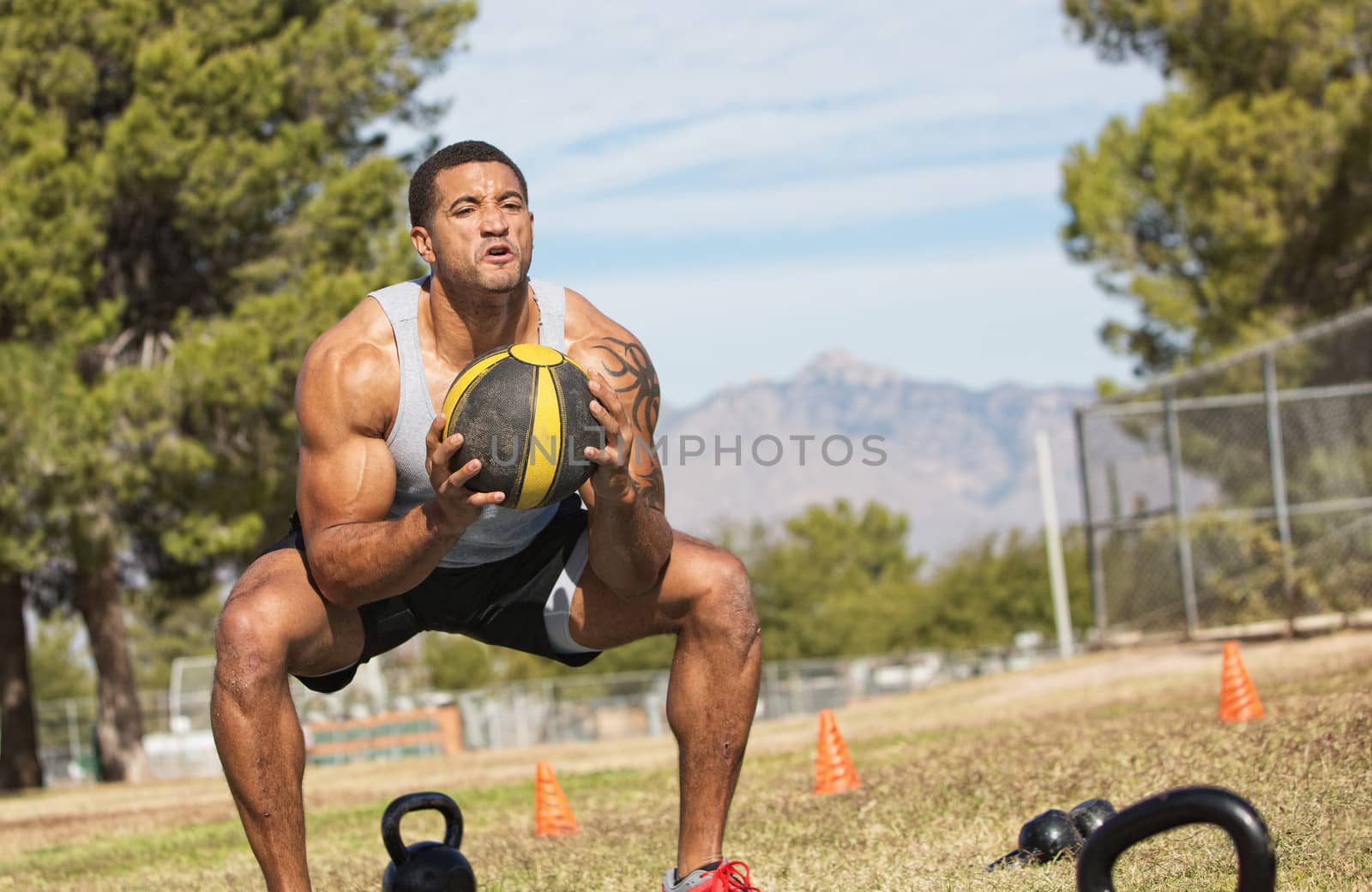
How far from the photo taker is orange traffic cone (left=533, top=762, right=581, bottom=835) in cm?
692

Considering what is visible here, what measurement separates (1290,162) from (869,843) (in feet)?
70.8

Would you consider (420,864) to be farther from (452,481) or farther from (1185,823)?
(1185,823)

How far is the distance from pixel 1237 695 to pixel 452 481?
636 centimetres

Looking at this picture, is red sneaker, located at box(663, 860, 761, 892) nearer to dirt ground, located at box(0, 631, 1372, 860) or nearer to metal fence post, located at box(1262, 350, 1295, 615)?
dirt ground, located at box(0, 631, 1372, 860)

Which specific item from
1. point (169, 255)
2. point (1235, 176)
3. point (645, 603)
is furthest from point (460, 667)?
point (645, 603)

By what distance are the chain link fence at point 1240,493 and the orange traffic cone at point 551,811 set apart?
1150 centimetres

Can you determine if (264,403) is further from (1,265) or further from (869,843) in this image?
(869,843)

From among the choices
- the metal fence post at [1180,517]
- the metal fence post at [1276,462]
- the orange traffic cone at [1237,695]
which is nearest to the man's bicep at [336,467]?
the orange traffic cone at [1237,695]

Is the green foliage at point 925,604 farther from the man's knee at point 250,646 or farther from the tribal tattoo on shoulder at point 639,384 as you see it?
the man's knee at point 250,646

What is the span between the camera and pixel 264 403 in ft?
65.1

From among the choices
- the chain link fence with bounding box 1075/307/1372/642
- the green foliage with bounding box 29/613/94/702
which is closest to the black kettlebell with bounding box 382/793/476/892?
the chain link fence with bounding box 1075/307/1372/642

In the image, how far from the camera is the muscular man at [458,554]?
3775mm

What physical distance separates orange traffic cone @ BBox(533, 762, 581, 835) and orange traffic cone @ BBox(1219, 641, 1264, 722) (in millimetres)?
3670

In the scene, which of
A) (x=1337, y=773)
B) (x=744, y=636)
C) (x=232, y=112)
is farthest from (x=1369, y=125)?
(x=744, y=636)
